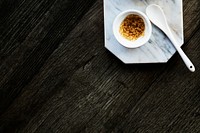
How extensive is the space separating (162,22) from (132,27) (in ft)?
0.31

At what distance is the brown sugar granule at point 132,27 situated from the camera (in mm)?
1252

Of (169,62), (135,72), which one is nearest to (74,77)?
(135,72)

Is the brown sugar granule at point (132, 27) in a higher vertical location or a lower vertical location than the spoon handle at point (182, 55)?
higher

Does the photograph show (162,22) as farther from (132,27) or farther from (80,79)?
(80,79)

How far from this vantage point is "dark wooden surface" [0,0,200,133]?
4.24ft

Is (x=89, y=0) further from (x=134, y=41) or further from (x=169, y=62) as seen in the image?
(x=169, y=62)

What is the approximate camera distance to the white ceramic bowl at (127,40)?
48.2 inches

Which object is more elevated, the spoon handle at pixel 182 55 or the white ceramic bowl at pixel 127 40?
the white ceramic bowl at pixel 127 40

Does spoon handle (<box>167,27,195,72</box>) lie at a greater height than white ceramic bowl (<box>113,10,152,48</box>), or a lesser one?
lesser

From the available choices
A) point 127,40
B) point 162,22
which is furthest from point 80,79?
point 162,22

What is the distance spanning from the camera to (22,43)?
135cm

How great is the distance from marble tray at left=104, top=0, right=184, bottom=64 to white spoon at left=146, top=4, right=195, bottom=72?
0.6 inches

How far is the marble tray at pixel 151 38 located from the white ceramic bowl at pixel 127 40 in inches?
1.1

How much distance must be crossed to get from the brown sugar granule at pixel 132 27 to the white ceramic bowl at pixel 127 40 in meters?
0.02
